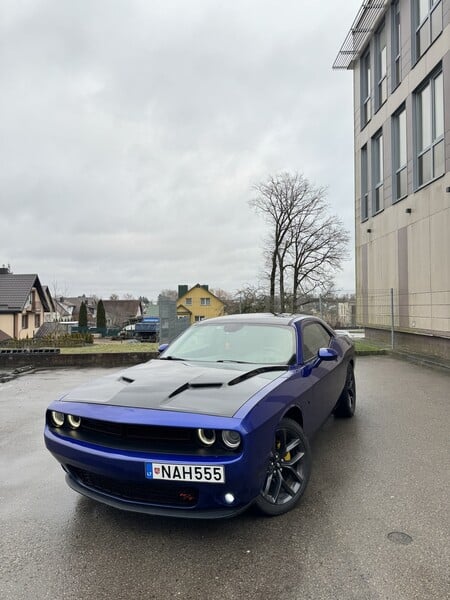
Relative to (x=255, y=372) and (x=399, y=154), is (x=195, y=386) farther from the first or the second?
(x=399, y=154)

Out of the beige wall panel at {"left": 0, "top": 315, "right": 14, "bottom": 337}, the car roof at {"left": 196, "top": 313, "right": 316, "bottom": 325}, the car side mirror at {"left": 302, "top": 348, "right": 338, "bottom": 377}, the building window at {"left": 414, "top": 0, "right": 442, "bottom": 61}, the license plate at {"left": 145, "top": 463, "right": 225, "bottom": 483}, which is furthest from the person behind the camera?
the beige wall panel at {"left": 0, "top": 315, "right": 14, "bottom": 337}

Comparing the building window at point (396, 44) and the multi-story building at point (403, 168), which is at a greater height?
the building window at point (396, 44)

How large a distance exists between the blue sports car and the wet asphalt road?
0.75 feet

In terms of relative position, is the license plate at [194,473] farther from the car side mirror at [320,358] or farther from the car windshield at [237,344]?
the car side mirror at [320,358]

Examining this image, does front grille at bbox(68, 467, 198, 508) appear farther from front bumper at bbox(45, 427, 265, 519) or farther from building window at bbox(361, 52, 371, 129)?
building window at bbox(361, 52, 371, 129)

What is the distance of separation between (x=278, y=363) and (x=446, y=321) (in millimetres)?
9174

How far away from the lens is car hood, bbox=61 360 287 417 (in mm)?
2789

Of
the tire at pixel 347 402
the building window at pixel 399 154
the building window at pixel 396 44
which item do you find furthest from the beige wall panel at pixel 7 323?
the tire at pixel 347 402

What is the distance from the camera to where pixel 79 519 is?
9.71 ft

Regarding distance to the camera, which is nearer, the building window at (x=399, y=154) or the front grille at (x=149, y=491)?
the front grille at (x=149, y=491)

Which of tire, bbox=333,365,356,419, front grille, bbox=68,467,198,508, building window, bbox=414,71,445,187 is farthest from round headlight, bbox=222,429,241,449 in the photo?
building window, bbox=414,71,445,187

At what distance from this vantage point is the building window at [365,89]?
18.0 m

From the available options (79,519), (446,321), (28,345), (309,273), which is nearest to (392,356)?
(446,321)

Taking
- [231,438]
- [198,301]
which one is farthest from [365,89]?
[198,301]
